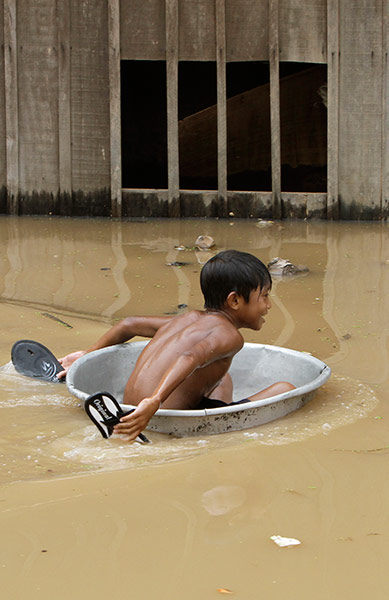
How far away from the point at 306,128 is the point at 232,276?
731cm

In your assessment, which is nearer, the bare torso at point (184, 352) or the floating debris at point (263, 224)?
the bare torso at point (184, 352)

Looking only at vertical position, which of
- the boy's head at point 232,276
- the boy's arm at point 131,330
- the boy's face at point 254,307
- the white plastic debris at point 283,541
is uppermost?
the boy's head at point 232,276

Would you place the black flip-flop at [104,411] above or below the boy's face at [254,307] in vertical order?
below

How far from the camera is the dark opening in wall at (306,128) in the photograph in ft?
33.3

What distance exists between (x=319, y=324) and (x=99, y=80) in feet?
15.8

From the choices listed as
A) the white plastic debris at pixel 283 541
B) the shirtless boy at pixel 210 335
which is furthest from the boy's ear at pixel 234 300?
the white plastic debris at pixel 283 541

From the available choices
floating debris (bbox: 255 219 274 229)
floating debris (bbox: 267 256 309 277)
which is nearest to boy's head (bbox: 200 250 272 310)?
floating debris (bbox: 267 256 309 277)

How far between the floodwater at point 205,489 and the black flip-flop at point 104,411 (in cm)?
10

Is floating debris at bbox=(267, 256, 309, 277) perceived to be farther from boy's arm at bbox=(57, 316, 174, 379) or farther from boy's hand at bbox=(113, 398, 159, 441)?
boy's hand at bbox=(113, 398, 159, 441)

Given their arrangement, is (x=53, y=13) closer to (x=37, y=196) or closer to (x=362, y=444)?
(x=37, y=196)

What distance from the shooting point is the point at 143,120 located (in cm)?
1206

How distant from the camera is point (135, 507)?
8.10ft

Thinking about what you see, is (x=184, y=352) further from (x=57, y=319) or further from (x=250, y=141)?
(x=250, y=141)

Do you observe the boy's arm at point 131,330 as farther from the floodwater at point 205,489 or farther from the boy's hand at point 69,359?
the floodwater at point 205,489
